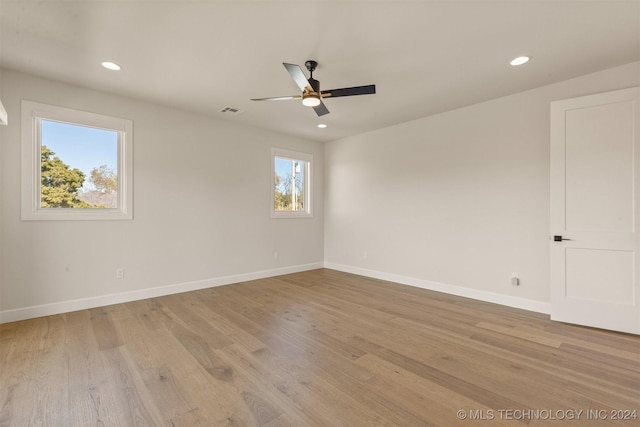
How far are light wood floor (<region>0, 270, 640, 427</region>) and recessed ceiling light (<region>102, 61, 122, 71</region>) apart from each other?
2.77m

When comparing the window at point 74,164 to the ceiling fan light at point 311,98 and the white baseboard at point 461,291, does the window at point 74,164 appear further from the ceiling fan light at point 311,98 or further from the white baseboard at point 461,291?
the white baseboard at point 461,291

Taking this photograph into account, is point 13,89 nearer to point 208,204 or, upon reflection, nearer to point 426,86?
point 208,204

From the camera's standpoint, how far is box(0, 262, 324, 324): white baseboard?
319 centimetres

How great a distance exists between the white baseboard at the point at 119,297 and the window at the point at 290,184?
124cm

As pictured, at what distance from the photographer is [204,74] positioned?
10.4 ft

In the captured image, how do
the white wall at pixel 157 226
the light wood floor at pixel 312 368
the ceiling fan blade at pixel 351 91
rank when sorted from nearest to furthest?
the light wood floor at pixel 312 368
the ceiling fan blade at pixel 351 91
the white wall at pixel 157 226

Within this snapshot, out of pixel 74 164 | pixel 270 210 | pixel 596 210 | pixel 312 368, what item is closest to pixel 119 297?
pixel 74 164

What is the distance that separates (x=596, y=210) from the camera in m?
3.00

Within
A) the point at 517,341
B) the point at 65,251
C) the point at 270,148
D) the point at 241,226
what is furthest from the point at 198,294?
the point at 517,341

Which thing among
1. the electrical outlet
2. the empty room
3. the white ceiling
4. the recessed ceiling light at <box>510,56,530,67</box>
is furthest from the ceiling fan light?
the electrical outlet

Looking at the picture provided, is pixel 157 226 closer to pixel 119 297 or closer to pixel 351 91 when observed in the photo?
pixel 119 297

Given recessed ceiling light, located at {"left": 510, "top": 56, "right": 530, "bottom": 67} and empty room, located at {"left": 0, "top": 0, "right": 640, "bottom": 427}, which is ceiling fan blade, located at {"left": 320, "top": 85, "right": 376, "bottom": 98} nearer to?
empty room, located at {"left": 0, "top": 0, "right": 640, "bottom": 427}

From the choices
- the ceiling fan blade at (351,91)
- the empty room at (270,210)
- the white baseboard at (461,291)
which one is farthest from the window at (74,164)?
the white baseboard at (461,291)

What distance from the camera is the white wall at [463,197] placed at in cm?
349
